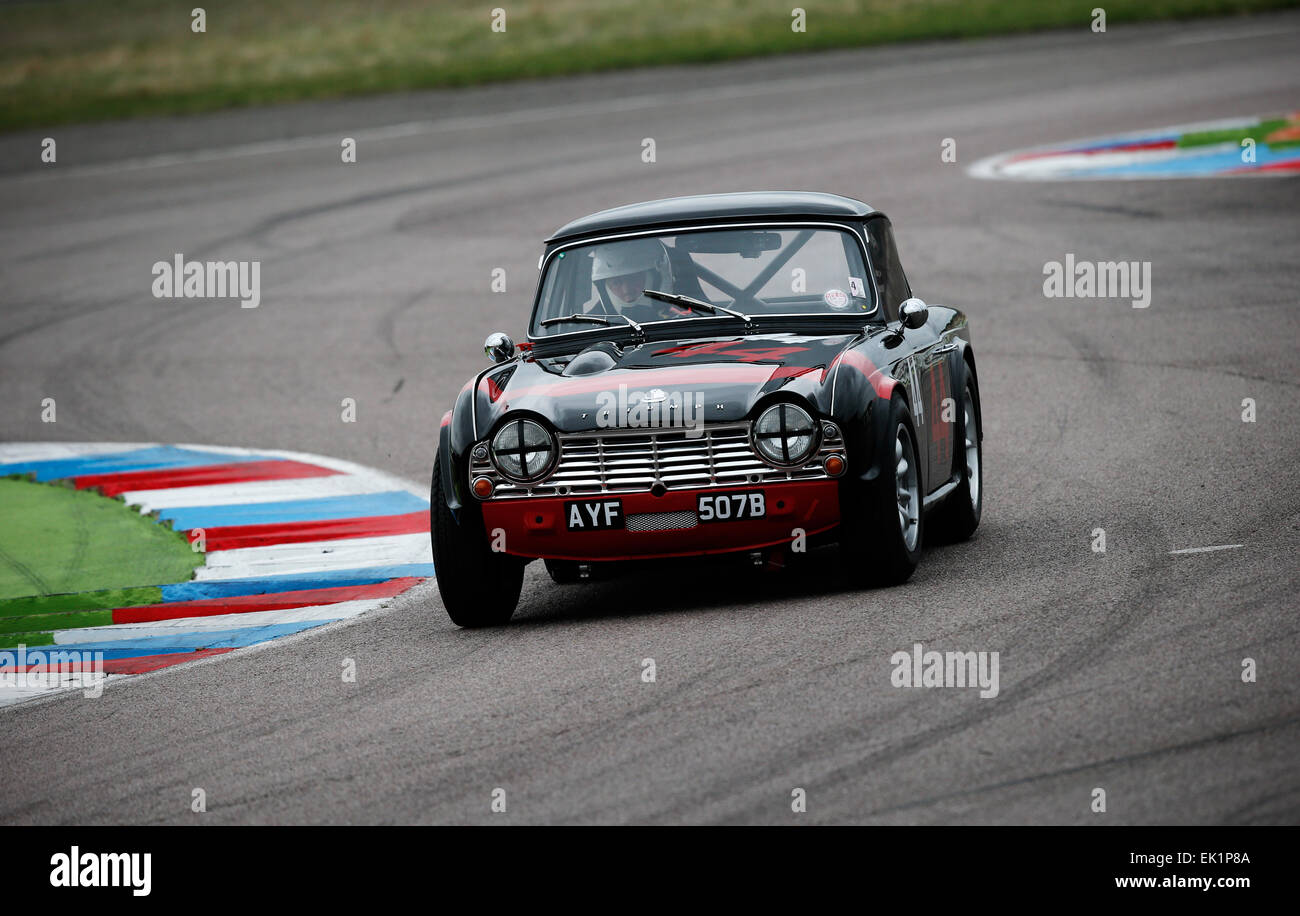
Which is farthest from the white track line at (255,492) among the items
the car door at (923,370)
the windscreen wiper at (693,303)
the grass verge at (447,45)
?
the grass verge at (447,45)

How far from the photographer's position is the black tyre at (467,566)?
7.02 metres

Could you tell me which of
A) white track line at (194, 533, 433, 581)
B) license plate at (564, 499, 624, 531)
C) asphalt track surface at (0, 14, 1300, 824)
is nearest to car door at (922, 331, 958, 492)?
asphalt track surface at (0, 14, 1300, 824)

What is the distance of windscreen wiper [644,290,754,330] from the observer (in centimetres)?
775

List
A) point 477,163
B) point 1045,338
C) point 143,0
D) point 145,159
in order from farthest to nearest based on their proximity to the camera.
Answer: point 143,0
point 145,159
point 477,163
point 1045,338

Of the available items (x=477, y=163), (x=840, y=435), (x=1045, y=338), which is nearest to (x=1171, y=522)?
(x=840, y=435)

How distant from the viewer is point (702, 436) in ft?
22.2

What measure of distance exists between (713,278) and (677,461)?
142cm

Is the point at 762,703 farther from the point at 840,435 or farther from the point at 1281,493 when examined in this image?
the point at 1281,493

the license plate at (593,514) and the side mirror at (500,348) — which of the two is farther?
the side mirror at (500,348)

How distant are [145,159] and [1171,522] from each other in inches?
756

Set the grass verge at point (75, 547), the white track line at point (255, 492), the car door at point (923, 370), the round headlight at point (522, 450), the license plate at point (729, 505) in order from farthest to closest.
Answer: the white track line at point (255, 492)
the grass verge at point (75, 547)
the car door at point (923, 370)
the round headlight at point (522, 450)
the license plate at point (729, 505)

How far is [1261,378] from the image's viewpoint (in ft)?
36.6

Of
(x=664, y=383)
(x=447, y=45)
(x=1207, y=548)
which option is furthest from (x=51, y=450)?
(x=447, y=45)
